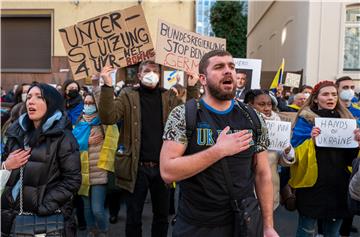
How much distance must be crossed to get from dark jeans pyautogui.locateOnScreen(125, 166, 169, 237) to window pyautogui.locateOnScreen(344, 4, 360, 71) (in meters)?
11.3

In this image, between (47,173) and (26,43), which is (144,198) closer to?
(47,173)

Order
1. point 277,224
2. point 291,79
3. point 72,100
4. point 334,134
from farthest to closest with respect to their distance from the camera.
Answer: point 291,79 < point 277,224 < point 72,100 < point 334,134

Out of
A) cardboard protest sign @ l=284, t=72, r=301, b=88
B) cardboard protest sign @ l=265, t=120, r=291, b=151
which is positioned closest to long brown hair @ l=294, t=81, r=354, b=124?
cardboard protest sign @ l=265, t=120, r=291, b=151

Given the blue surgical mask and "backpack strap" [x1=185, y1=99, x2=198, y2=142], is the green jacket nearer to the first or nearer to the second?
the blue surgical mask

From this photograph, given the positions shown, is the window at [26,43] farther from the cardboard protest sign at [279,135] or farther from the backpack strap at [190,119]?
the backpack strap at [190,119]

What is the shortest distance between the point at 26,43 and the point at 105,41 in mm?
12626

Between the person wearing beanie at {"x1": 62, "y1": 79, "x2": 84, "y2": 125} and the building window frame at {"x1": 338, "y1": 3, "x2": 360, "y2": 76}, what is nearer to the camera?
the person wearing beanie at {"x1": 62, "y1": 79, "x2": 84, "y2": 125}

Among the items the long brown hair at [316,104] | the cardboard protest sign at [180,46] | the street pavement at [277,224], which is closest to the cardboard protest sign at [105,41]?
the cardboard protest sign at [180,46]

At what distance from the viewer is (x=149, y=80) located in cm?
416

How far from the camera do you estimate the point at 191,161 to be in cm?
238

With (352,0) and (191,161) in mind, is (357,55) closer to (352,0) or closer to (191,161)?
(352,0)

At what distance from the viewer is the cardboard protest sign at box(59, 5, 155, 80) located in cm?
464

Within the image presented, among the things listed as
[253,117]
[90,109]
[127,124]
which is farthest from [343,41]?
[253,117]

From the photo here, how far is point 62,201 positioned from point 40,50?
46.1ft
